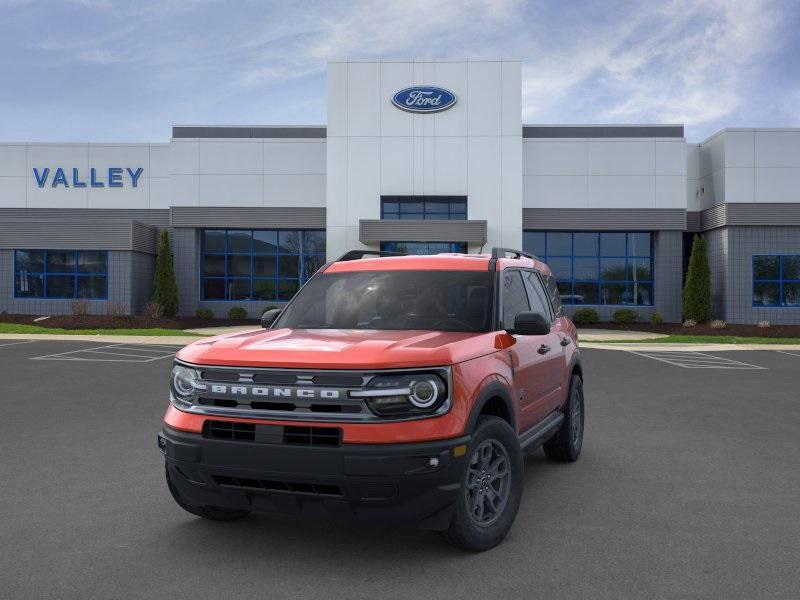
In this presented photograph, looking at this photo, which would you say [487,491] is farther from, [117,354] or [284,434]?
[117,354]

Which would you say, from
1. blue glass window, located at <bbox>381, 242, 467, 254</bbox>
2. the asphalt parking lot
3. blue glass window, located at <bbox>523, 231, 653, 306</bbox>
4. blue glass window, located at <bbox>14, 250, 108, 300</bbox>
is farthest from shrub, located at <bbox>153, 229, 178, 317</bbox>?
the asphalt parking lot

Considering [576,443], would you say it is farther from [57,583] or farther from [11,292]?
[11,292]

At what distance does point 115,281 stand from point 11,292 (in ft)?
16.0

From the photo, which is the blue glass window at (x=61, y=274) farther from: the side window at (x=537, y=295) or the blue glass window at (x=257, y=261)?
the side window at (x=537, y=295)

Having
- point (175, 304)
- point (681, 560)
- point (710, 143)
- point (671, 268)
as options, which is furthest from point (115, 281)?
point (681, 560)

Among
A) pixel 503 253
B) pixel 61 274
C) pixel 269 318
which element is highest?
pixel 61 274

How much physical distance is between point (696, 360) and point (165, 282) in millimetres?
22149

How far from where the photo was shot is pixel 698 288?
29031 mm

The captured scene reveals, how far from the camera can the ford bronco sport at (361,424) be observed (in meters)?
3.81

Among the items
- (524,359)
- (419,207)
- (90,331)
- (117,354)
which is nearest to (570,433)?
(524,359)

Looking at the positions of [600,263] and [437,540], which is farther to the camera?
[600,263]

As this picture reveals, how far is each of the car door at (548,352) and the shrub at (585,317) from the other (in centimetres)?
2456

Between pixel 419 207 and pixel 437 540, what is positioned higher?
pixel 419 207

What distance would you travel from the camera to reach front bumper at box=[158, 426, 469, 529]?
148 inches
